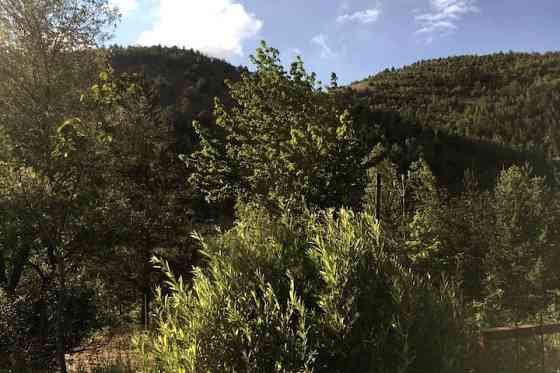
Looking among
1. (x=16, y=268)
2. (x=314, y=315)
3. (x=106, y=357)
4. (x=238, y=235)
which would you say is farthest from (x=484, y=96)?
(x=314, y=315)

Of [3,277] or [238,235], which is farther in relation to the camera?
[3,277]

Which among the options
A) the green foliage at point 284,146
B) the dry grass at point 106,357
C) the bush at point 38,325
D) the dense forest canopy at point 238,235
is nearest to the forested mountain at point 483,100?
the dense forest canopy at point 238,235

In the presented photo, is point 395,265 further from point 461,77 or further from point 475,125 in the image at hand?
point 461,77

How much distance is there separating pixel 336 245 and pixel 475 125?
11584 cm

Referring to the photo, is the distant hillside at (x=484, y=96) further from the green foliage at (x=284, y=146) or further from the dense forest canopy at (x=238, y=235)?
the green foliage at (x=284, y=146)

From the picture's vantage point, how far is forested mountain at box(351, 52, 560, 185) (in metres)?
92.4

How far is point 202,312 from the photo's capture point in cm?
319

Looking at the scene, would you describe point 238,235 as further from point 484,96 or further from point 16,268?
point 484,96

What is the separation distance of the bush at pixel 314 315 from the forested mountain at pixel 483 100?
87.7m

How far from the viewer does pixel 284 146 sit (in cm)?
1318

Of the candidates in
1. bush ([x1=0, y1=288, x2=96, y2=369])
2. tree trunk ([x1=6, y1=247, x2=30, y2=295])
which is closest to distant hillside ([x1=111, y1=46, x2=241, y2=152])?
tree trunk ([x1=6, y1=247, x2=30, y2=295])

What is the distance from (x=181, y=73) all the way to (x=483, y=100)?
8430cm

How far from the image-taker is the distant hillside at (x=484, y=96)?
334 ft

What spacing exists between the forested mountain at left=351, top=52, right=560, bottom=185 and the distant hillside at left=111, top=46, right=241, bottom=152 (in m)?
38.3
